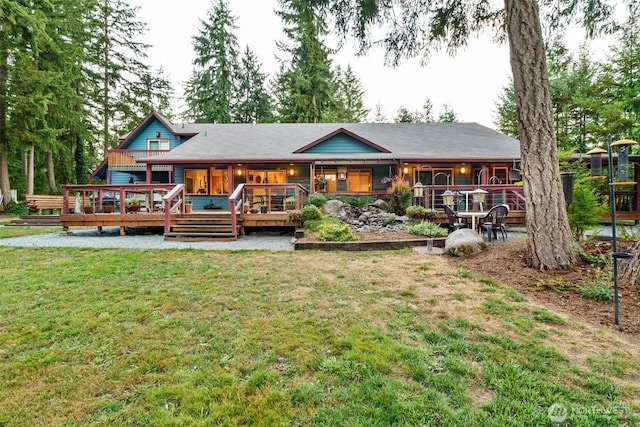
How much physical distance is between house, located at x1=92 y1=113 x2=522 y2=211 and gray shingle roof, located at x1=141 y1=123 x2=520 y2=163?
0.15 ft

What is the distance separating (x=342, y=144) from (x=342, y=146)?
98 millimetres

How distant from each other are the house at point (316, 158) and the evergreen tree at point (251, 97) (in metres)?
10.7

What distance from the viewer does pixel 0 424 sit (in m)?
1.54

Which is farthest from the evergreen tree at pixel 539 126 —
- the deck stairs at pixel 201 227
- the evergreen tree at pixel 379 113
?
the evergreen tree at pixel 379 113

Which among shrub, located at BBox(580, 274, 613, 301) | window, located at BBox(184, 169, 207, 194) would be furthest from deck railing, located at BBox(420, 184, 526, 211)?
window, located at BBox(184, 169, 207, 194)

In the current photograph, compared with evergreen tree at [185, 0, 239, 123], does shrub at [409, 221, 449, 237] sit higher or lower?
lower

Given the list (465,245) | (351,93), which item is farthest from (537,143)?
(351,93)

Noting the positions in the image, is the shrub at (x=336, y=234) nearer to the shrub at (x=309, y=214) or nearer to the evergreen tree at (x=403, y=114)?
the shrub at (x=309, y=214)

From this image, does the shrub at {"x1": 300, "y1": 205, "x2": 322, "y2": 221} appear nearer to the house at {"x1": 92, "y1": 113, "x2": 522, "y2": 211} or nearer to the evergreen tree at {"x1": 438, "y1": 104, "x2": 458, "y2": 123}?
the house at {"x1": 92, "y1": 113, "x2": 522, "y2": 211}

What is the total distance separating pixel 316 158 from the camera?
12.4 meters

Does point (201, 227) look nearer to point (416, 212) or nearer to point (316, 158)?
point (316, 158)

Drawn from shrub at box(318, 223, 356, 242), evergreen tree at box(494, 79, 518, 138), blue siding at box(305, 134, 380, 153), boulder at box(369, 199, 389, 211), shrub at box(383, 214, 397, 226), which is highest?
evergreen tree at box(494, 79, 518, 138)

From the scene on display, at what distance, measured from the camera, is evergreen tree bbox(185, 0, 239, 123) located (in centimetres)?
2577

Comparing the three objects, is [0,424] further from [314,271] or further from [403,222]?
[403,222]
